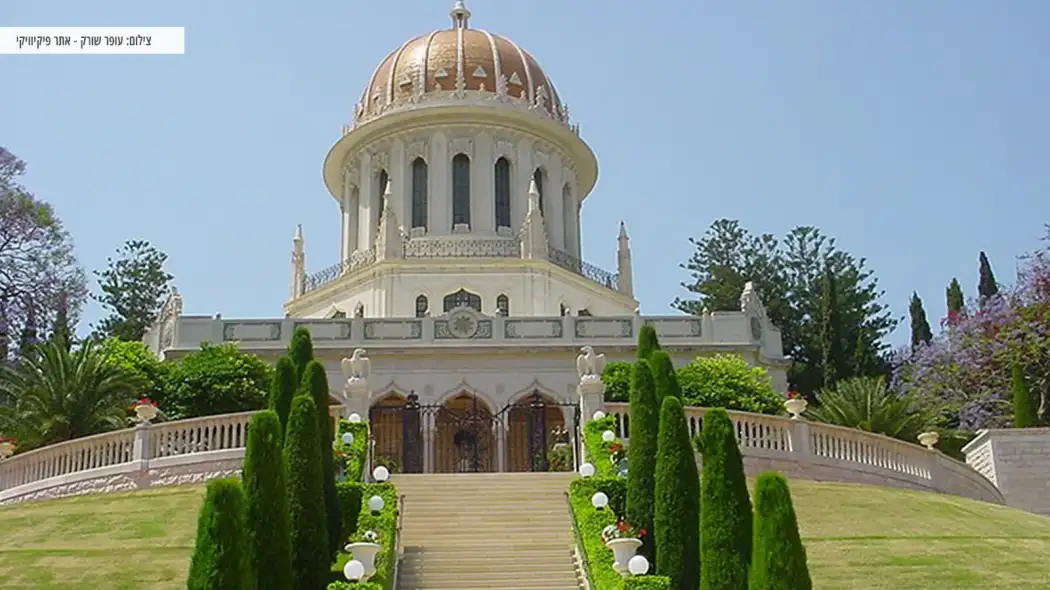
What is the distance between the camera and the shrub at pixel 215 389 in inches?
1293

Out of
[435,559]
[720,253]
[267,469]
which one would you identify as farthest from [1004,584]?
[720,253]

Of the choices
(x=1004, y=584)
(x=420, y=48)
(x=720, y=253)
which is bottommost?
(x=1004, y=584)

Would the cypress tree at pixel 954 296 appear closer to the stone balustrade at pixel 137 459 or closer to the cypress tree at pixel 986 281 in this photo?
the cypress tree at pixel 986 281

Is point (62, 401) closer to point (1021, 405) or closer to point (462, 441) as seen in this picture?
point (462, 441)

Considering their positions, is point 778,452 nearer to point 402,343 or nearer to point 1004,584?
point 1004,584

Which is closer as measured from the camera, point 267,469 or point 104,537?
point 267,469

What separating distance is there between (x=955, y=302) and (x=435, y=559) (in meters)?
43.7

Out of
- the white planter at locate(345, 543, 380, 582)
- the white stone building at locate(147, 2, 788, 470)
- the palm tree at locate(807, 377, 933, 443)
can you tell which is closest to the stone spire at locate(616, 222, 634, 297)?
the white stone building at locate(147, 2, 788, 470)

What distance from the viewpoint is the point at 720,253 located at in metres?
66.5

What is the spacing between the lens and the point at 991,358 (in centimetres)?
4225

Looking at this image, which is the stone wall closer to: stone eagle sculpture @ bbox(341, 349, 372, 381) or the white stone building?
the white stone building

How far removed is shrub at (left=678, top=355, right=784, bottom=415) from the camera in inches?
1282

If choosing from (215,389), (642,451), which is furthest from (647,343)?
(215,389)

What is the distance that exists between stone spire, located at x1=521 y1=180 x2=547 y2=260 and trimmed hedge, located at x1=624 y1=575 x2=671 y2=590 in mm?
30559
